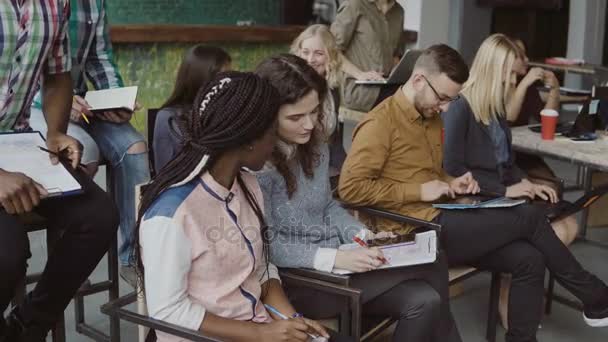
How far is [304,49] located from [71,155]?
5.90ft

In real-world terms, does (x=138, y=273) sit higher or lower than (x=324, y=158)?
lower

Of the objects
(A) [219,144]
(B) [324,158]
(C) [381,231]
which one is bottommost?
(C) [381,231]

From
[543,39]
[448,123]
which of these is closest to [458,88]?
[448,123]

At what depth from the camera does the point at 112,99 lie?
2.71m

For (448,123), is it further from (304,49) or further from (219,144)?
(219,144)

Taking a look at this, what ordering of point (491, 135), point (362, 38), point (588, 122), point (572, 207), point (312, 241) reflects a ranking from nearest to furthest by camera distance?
point (312, 241), point (572, 207), point (491, 135), point (588, 122), point (362, 38)

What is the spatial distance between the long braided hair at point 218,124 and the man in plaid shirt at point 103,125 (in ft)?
2.91

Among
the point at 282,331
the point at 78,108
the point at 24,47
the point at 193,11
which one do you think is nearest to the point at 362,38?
the point at 193,11

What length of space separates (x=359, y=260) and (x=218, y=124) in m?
0.65

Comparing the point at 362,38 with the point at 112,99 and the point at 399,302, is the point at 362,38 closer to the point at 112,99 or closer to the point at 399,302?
the point at 112,99

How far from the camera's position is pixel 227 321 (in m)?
1.75

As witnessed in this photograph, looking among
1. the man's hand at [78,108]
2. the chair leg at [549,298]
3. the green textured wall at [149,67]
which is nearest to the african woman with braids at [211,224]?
the man's hand at [78,108]

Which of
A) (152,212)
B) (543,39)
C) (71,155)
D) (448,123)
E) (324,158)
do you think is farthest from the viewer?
(543,39)

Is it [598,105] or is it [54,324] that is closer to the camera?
[54,324]
